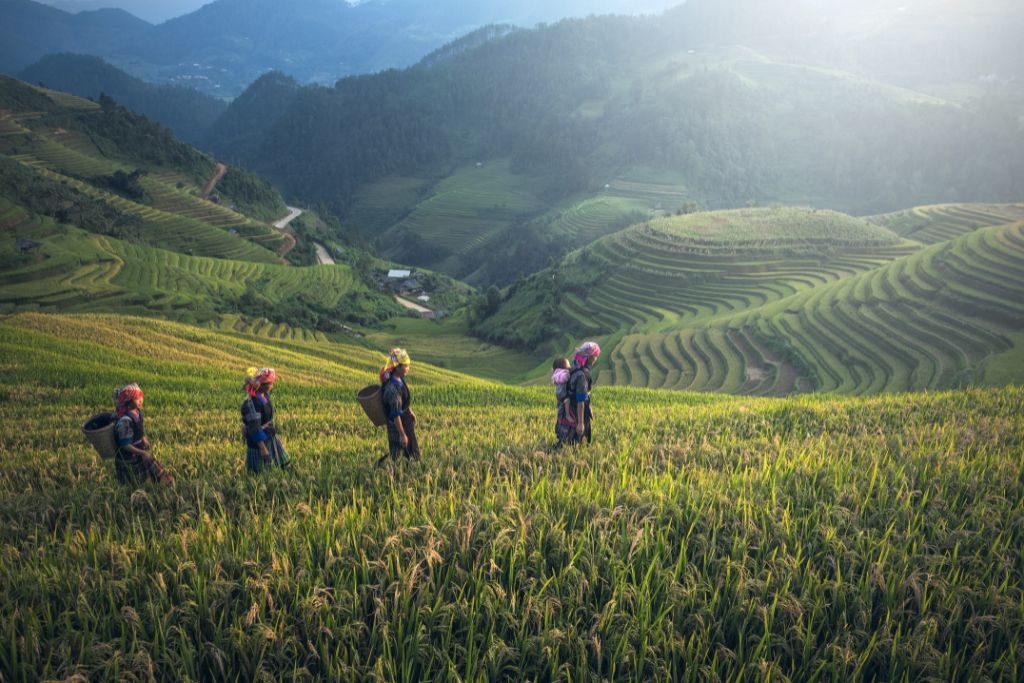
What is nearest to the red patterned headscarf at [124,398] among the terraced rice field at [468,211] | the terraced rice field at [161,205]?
the terraced rice field at [161,205]

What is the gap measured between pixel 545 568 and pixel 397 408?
328cm

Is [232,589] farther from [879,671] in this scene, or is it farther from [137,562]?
[879,671]

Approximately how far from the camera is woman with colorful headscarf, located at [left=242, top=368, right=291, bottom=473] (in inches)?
262

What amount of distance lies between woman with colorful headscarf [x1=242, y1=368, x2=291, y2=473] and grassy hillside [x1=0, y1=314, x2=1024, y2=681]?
0.30 meters

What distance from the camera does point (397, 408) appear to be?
6.50 metres

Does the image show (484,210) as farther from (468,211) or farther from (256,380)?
(256,380)

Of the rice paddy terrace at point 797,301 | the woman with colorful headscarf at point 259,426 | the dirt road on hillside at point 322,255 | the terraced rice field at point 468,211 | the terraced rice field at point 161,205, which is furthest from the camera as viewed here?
the terraced rice field at point 468,211

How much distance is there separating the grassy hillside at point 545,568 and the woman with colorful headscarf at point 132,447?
0.37 m

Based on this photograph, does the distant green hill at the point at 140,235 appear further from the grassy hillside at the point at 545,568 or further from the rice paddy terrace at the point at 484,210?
the grassy hillside at the point at 545,568

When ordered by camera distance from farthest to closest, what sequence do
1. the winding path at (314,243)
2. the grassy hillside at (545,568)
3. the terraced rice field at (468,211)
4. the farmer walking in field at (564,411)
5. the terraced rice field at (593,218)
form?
the terraced rice field at (468,211), the terraced rice field at (593,218), the winding path at (314,243), the farmer walking in field at (564,411), the grassy hillside at (545,568)

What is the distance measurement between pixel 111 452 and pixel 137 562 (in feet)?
9.75

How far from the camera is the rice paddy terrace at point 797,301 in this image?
35.2 metres

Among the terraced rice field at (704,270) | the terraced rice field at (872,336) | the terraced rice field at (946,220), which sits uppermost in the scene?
the terraced rice field at (946,220)

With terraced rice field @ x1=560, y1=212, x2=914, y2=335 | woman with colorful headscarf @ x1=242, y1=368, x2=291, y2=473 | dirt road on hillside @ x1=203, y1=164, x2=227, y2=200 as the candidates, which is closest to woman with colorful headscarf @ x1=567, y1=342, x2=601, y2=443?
woman with colorful headscarf @ x1=242, y1=368, x2=291, y2=473
